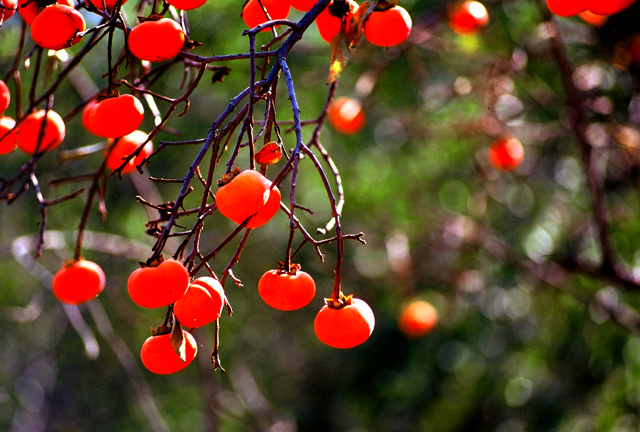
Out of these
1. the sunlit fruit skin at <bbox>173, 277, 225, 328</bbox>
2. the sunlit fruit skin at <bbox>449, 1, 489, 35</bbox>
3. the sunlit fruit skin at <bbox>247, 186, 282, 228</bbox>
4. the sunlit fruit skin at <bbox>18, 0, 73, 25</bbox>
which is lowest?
the sunlit fruit skin at <bbox>449, 1, 489, 35</bbox>

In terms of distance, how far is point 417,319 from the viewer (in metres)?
3.76

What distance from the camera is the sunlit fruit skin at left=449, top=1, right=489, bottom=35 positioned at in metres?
2.34

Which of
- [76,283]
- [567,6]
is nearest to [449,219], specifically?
[76,283]

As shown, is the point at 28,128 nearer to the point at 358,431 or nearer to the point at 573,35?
the point at 573,35

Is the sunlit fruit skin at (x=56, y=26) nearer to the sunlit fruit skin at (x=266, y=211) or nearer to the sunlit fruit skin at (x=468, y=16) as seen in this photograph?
the sunlit fruit skin at (x=266, y=211)

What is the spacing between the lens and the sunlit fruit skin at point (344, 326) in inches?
46.5

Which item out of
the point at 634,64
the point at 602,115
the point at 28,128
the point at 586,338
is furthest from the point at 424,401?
the point at 28,128

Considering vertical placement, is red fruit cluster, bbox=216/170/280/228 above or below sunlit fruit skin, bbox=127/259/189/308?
above

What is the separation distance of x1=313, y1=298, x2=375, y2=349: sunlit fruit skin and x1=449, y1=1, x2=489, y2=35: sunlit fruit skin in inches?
61.1

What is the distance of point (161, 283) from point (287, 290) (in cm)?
26

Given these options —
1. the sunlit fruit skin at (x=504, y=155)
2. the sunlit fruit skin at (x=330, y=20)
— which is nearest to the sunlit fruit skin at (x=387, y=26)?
the sunlit fruit skin at (x=330, y=20)

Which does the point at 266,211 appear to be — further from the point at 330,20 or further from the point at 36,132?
the point at 36,132

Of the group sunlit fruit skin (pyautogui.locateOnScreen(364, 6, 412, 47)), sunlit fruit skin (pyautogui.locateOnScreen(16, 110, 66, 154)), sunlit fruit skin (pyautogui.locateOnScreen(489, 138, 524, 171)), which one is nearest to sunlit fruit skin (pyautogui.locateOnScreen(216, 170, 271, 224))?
sunlit fruit skin (pyautogui.locateOnScreen(364, 6, 412, 47))

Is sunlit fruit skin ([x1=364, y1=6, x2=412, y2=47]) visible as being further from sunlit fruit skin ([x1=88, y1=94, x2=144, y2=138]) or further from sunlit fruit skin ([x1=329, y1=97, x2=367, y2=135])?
sunlit fruit skin ([x1=329, y1=97, x2=367, y2=135])
